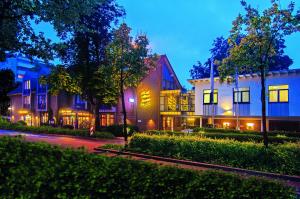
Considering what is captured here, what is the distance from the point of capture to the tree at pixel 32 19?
12.7m

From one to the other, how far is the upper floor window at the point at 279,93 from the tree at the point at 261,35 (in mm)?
17943

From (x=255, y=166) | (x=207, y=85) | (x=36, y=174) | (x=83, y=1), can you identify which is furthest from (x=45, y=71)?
(x=36, y=174)

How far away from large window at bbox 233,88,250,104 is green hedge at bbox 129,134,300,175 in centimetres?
1900

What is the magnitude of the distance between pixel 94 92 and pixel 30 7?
74.1 feet

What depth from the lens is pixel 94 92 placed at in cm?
3453

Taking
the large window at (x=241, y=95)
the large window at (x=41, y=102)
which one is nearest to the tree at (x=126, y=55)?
the large window at (x=241, y=95)

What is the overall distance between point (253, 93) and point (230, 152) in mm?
20665

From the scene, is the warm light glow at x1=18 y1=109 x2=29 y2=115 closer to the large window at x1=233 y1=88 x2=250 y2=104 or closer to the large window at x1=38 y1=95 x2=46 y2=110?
the large window at x1=38 y1=95 x2=46 y2=110

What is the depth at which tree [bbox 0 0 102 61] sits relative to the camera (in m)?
12.7

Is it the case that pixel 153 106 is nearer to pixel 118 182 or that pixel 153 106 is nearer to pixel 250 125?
pixel 250 125

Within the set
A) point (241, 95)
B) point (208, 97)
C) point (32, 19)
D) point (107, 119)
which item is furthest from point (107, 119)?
point (32, 19)

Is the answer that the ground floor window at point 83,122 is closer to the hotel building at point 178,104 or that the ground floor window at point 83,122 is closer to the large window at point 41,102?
the hotel building at point 178,104

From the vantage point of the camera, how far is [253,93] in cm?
3359

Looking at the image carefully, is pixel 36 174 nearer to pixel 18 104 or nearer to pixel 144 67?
pixel 144 67
